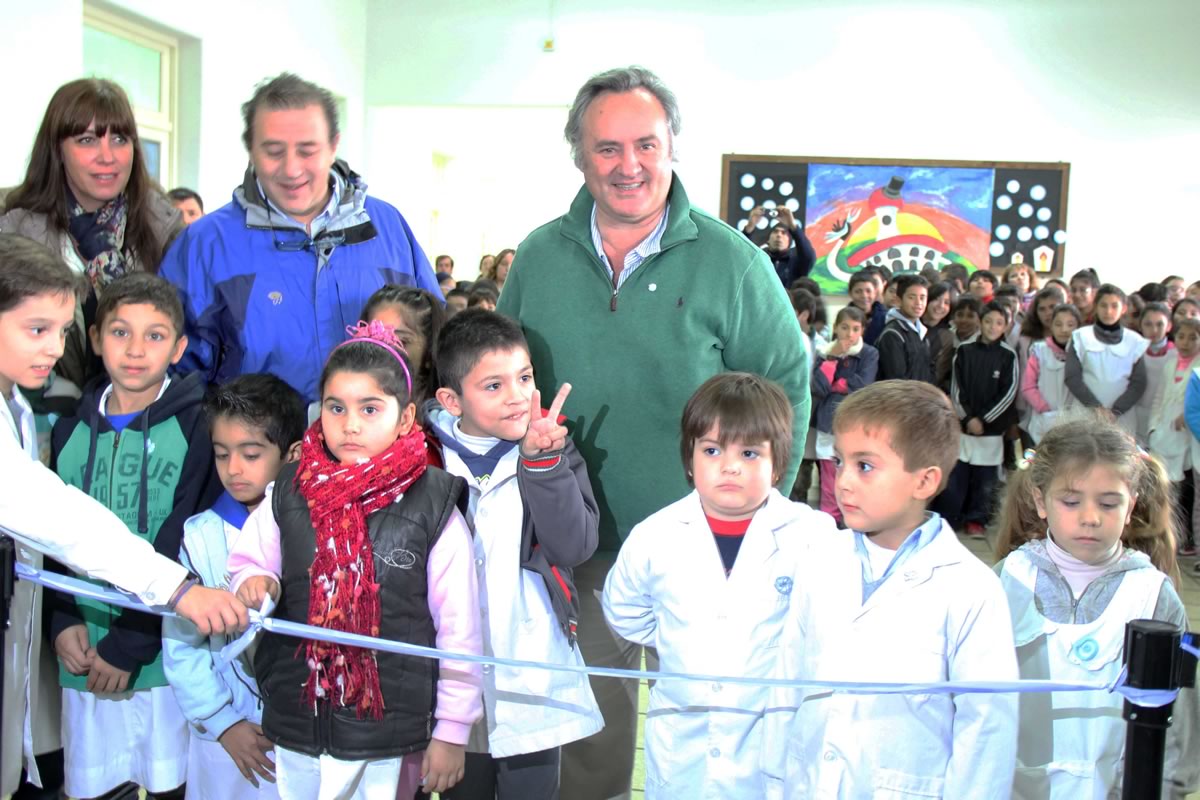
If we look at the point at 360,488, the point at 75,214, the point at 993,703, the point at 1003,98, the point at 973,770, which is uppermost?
the point at 1003,98

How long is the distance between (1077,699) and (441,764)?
1294mm

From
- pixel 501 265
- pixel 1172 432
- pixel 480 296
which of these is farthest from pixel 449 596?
pixel 501 265

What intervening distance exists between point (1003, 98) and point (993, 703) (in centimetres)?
1115

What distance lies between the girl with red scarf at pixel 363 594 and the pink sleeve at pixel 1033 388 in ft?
19.7

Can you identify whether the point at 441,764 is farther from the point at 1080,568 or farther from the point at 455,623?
the point at 1080,568

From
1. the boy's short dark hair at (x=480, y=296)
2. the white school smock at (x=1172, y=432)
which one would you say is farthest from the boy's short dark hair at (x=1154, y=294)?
the boy's short dark hair at (x=480, y=296)

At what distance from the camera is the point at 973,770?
1.79m

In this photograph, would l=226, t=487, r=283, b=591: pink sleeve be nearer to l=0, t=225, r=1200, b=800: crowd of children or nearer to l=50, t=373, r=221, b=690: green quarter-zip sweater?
l=0, t=225, r=1200, b=800: crowd of children

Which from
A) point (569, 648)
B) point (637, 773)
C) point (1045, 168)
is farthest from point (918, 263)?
point (569, 648)

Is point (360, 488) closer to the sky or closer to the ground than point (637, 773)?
closer to the sky

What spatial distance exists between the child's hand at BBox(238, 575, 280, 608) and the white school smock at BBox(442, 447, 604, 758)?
1.39ft

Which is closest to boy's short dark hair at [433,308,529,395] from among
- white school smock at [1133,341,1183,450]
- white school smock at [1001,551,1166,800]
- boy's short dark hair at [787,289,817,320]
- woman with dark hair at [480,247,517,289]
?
white school smock at [1001,551,1166,800]

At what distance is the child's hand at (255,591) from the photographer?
1970 mm

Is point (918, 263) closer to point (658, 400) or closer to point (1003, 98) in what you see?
point (1003, 98)
